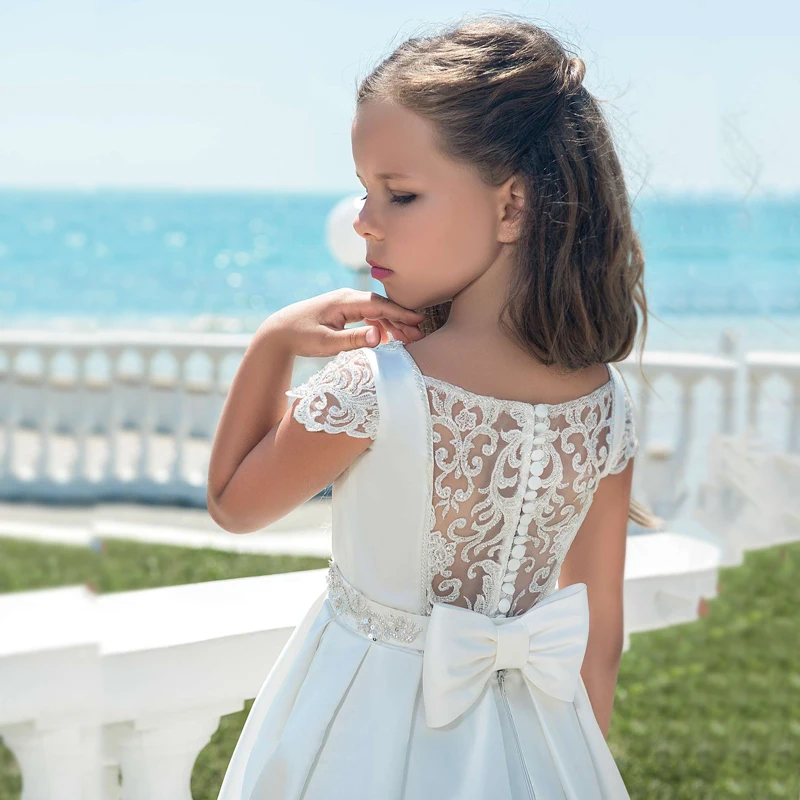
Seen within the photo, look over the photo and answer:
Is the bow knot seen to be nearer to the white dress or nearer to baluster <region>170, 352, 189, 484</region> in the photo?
the white dress

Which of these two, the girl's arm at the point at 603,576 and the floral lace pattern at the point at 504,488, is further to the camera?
the girl's arm at the point at 603,576

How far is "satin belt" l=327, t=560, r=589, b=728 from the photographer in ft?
3.91

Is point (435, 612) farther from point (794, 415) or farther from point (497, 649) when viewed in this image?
point (794, 415)

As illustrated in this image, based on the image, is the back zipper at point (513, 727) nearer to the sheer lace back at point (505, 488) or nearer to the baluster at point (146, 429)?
the sheer lace back at point (505, 488)

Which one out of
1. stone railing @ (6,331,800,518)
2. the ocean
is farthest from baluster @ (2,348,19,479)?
the ocean

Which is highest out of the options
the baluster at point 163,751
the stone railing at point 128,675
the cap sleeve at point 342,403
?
the cap sleeve at point 342,403

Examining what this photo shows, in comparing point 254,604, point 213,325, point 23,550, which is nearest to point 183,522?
point 23,550

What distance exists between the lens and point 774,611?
4.70m

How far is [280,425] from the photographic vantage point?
3.88 ft

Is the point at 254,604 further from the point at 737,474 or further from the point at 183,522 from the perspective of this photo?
the point at 183,522

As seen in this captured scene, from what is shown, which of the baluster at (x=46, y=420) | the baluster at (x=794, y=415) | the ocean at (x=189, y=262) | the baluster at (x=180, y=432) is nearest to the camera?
the baluster at (x=794, y=415)

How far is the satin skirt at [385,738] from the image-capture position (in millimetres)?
1193

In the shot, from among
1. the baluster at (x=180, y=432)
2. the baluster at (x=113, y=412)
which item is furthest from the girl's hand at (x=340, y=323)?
the baluster at (x=180, y=432)

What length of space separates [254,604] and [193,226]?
2745cm
